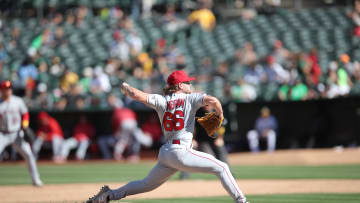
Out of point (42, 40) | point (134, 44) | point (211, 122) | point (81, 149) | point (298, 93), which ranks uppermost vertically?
point (42, 40)

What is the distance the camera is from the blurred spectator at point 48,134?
765 inches

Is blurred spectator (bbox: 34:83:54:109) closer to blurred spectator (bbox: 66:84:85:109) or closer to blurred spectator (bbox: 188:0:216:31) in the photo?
blurred spectator (bbox: 66:84:85:109)

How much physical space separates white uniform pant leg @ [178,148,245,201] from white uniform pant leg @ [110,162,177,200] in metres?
0.18

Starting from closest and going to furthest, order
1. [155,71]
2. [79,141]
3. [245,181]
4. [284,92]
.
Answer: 1. [245,181]
2. [284,92]
3. [79,141]
4. [155,71]

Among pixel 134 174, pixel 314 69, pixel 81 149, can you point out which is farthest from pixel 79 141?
pixel 314 69

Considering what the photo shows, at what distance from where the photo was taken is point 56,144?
64.1ft

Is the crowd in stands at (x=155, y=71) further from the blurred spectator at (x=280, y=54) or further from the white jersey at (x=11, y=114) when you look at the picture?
the white jersey at (x=11, y=114)

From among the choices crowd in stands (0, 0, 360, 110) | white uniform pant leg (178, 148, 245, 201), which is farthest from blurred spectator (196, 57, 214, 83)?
white uniform pant leg (178, 148, 245, 201)

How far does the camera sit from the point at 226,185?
21.4 feet

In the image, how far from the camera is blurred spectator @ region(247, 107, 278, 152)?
18672 mm

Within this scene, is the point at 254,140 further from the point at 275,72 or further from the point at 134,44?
the point at 134,44

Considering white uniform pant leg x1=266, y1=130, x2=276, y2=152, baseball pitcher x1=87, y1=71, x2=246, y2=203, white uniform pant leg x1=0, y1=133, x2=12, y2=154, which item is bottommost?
white uniform pant leg x1=266, y1=130, x2=276, y2=152

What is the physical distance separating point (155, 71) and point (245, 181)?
8955 millimetres

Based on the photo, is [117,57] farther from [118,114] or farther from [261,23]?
[261,23]
